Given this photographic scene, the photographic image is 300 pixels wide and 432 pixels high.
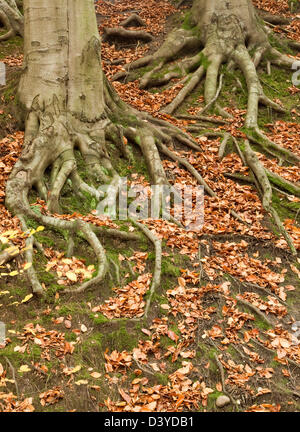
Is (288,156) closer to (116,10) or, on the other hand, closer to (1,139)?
(1,139)

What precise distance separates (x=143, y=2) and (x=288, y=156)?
9809mm

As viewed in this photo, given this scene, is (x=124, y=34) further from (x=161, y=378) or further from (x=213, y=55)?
(x=161, y=378)

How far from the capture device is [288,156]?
7949mm

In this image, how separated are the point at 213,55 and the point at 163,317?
287 inches

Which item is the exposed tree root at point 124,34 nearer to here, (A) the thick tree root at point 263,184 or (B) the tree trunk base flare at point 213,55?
(B) the tree trunk base flare at point 213,55

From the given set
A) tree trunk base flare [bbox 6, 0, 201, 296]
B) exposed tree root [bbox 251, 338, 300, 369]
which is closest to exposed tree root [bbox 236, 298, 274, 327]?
exposed tree root [bbox 251, 338, 300, 369]

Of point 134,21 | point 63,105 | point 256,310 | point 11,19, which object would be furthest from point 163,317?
point 134,21

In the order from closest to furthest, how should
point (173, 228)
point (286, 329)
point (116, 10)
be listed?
1. point (286, 329)
2. point (173, 228)
3. point (116, 10)

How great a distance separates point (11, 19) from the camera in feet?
36.3

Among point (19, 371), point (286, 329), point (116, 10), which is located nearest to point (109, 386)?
point (19, 371)

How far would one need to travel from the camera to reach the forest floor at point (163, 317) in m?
3.96

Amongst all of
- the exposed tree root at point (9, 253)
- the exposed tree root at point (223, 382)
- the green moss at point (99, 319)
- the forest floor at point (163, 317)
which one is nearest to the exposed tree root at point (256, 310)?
the forest floor at point (163, 317)

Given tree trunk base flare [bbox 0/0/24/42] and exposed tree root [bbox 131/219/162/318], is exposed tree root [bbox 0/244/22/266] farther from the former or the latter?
tree trunk base flare [bbox 0/0/24/42]
